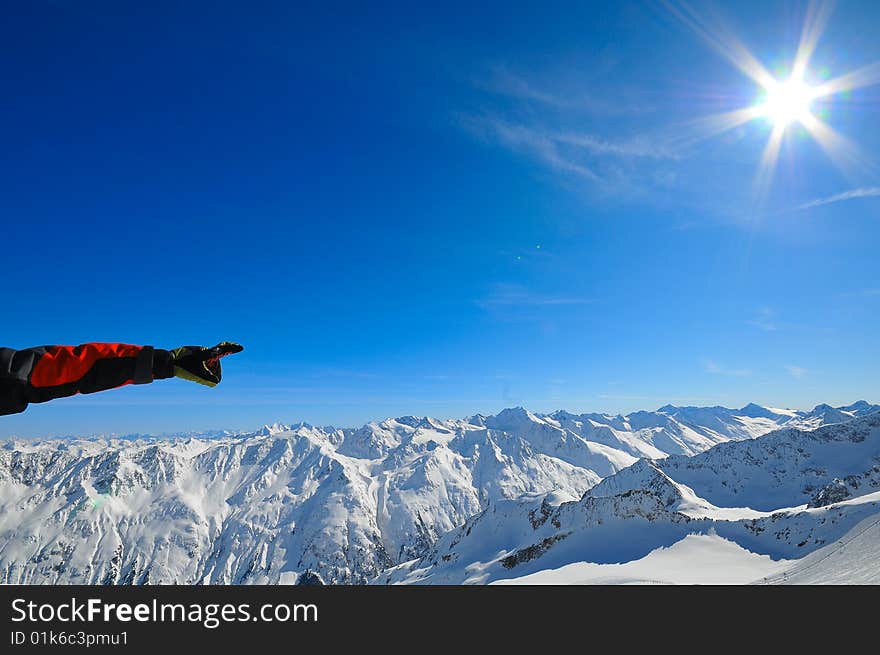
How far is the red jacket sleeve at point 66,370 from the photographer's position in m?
3.38

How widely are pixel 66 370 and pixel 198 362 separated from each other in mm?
977

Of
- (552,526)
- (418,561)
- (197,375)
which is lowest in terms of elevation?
(418,561)

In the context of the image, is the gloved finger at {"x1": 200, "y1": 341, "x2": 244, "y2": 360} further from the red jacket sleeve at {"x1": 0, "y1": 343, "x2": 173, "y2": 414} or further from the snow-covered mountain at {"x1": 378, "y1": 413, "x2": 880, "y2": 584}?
the snow-covered mountain at {"x1": 378, "y1": 413, "x2": 880, "y2": 584}

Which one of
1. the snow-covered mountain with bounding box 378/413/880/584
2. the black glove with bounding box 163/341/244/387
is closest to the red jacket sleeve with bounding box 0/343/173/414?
the black glove with bounding box 163/341/244/387

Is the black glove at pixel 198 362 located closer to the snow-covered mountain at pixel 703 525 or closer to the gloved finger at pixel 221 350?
the gloved finger at pixel 221 350

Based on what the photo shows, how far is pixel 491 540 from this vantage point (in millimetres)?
118000

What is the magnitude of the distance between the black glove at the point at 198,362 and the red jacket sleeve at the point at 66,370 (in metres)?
0.22

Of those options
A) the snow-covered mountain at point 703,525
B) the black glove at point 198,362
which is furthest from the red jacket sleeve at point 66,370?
the snow-covered mountain at point 703,525

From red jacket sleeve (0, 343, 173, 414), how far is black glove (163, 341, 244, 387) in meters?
0.22
